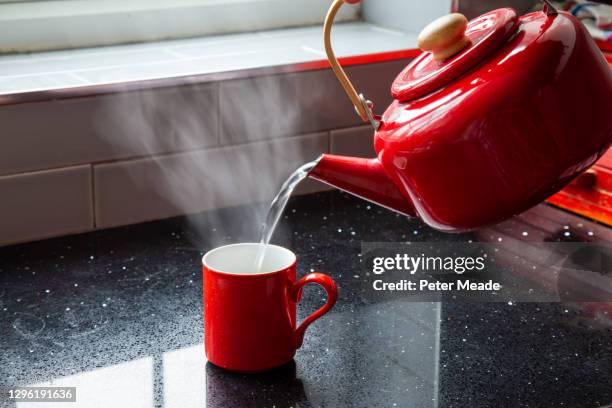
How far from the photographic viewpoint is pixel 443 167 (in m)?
0.75

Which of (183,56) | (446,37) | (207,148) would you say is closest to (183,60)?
(183,56)

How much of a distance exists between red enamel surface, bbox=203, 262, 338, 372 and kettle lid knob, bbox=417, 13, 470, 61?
0.26 m

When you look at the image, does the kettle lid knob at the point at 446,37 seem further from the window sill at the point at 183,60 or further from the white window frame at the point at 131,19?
the white window frame at the point at 131,19

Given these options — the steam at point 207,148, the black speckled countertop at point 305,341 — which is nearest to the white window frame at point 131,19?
the steam at point 207,148

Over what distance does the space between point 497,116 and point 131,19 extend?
0.92 meters

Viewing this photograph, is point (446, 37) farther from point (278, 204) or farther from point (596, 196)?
point (596, 196)

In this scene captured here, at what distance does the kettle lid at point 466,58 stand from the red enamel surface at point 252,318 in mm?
220

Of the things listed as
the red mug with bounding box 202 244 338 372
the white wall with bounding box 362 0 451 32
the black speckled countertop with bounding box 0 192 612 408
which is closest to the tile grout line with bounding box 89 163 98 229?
the black speckled countertop with bounding box 0 192 612 408

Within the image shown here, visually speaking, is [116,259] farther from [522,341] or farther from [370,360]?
[522,341]

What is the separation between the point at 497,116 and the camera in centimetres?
72

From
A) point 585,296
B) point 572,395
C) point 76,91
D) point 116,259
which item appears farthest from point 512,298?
point 76,91

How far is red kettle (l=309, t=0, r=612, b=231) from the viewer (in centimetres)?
73

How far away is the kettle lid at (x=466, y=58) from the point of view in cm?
75

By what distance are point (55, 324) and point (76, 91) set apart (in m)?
0.36
